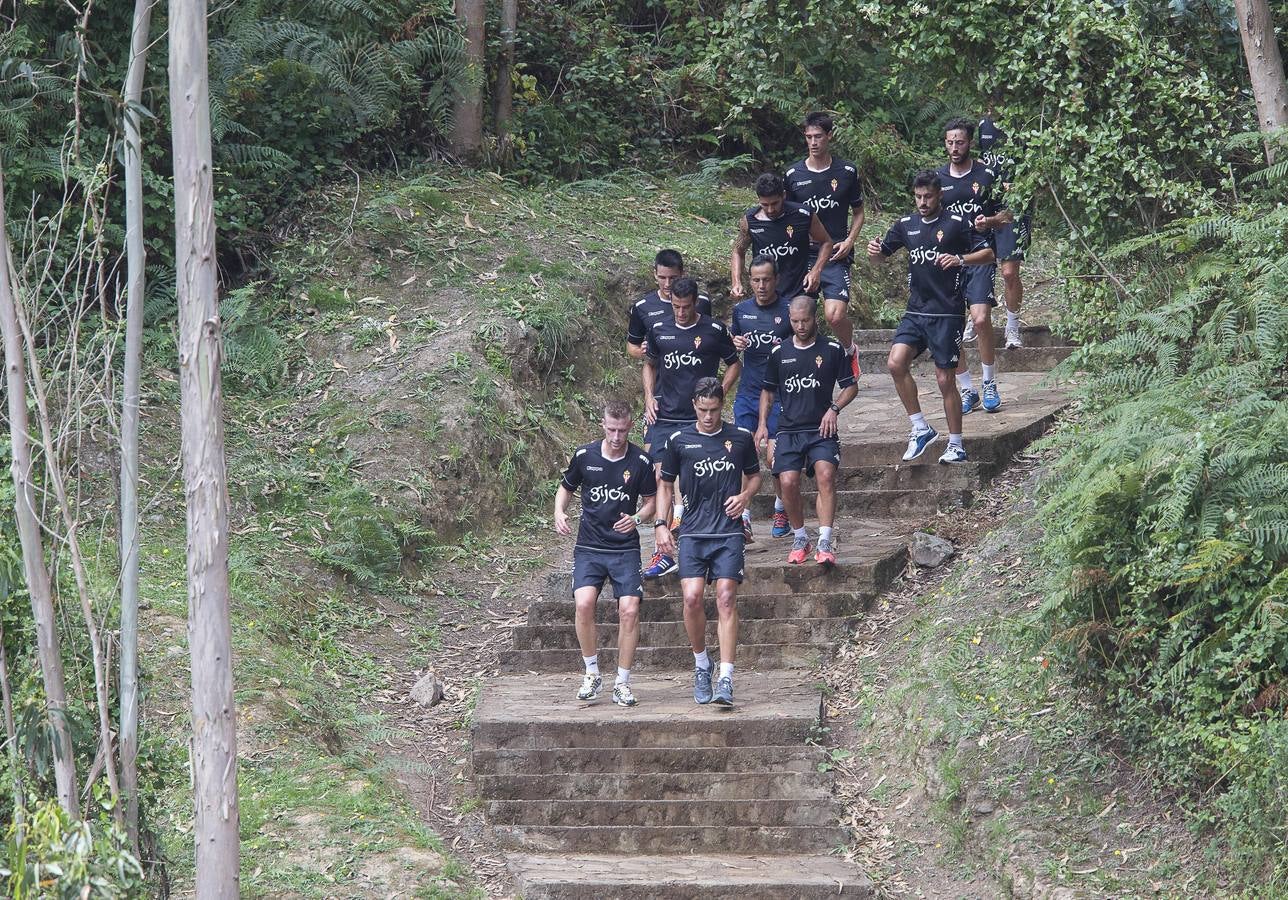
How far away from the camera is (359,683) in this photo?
10.1 meters

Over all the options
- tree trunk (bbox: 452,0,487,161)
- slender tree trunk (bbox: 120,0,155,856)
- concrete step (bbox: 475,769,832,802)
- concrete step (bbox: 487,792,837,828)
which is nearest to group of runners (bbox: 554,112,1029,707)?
concrete step (bbox: 475,769,832,802)

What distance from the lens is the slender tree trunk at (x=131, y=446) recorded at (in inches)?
243

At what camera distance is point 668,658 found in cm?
1013

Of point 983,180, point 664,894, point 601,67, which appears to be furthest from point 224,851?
point 601,67

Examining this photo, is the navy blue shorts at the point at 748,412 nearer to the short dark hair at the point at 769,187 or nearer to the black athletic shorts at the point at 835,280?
the black athletic shorts at the point at 835,280

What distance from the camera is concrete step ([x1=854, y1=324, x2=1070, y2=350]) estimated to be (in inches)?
552

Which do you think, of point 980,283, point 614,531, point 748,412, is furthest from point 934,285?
point 614,531

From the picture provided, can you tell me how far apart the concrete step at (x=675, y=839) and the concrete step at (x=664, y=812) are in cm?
5

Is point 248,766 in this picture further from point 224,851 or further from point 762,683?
point 762,683

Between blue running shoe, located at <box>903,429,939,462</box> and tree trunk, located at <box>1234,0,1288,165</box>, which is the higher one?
tree trunk, located at <box>1234,0,1288,165</box>

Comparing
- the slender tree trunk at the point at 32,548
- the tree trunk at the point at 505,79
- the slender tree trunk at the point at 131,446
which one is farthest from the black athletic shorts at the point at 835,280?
the slender tree trunk at the point at 32,548

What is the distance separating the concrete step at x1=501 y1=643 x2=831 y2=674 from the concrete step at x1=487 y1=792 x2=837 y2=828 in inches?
45.6

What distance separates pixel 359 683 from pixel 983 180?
20.2 ft

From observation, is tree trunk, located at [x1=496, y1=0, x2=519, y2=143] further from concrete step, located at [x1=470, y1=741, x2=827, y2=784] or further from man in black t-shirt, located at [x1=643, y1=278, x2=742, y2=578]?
concrete step, located at [x1=470, y1=741, x2=827, y2=784]
